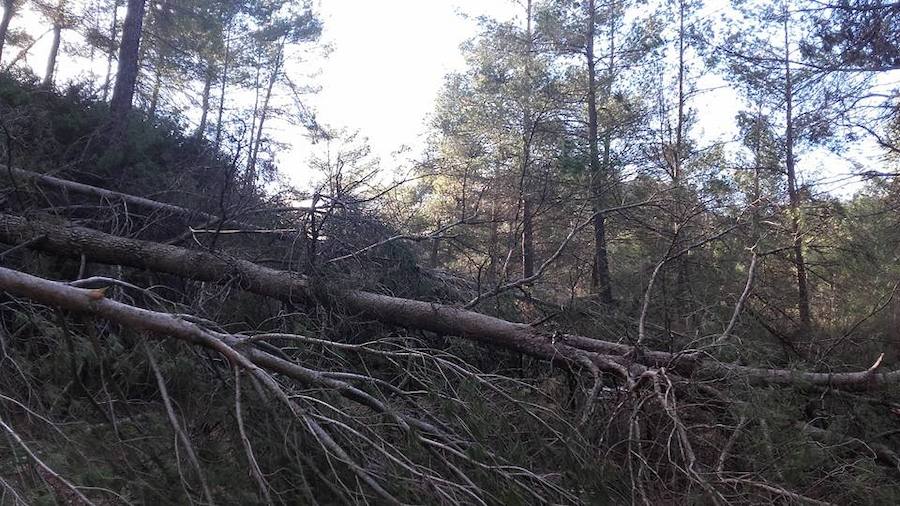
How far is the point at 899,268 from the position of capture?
8891mm

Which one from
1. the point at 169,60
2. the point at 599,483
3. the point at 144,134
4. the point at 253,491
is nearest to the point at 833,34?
the point at 599,483

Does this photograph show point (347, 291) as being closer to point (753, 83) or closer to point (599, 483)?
point (599, 483)

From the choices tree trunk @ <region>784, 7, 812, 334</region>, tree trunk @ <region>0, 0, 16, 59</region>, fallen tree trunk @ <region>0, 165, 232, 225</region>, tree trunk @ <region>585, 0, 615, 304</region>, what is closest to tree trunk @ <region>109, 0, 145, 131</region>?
fallen tree trunk @ <region>0, 165, 232, 225</region>

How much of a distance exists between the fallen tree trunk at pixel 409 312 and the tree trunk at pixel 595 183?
179 cm

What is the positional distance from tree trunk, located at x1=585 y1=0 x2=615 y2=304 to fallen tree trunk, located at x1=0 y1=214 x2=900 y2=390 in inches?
70.6

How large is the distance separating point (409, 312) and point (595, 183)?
459cm

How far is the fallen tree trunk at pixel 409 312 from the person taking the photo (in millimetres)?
3775

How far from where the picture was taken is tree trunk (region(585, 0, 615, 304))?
7494mm

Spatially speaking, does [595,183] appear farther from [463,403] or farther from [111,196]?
[463,403]

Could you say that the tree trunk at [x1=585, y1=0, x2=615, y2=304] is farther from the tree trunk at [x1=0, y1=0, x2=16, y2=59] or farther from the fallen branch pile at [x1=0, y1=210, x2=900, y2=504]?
the tree trunk at [x1=0, y1=0, x2=16, y2=59]

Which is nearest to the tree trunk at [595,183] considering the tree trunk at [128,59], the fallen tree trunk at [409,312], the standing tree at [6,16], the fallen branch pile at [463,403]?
the fallen tree trunk at [409,312]

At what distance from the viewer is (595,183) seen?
846cm

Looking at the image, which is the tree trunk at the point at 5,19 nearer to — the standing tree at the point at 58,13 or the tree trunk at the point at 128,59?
the standing tree at the point at 58,13

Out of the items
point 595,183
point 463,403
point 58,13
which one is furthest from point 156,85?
point 463,403
